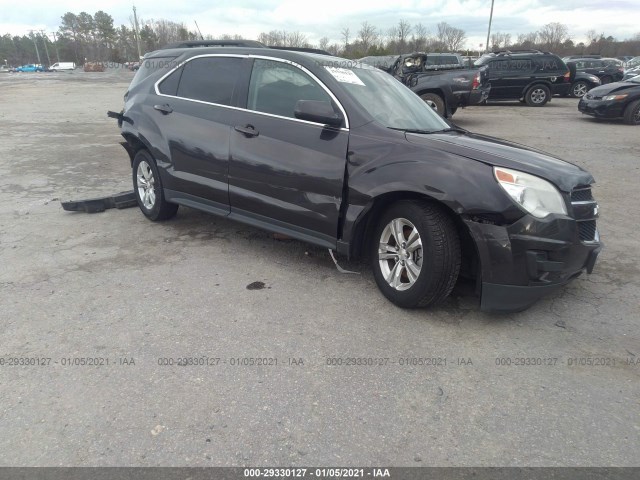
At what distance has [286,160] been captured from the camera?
406 centimetres

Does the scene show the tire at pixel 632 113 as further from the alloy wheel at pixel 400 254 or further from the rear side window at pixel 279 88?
the alloy wheel at pixel 400 254

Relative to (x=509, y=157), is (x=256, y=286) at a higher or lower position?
lower

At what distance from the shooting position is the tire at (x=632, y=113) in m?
13.3

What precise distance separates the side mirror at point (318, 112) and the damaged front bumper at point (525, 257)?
129 cm

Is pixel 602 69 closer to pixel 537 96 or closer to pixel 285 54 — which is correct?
pixel 537 96

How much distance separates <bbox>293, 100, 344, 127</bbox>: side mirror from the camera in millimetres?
3752

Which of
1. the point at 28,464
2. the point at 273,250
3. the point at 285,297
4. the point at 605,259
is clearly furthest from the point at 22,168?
the point at 605,259

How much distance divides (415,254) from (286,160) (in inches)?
52.0

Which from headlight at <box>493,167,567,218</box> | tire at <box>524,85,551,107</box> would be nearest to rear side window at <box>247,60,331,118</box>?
headlight at <box>493,167,567,218</box>

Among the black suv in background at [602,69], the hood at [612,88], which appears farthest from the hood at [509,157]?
the black suv in background at [602,69]

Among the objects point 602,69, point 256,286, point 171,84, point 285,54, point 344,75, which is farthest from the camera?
point 602,69

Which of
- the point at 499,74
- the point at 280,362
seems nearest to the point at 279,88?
the point at 280,362

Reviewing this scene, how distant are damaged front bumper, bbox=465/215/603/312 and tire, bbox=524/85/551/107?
17.2 m

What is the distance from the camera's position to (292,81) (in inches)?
166
